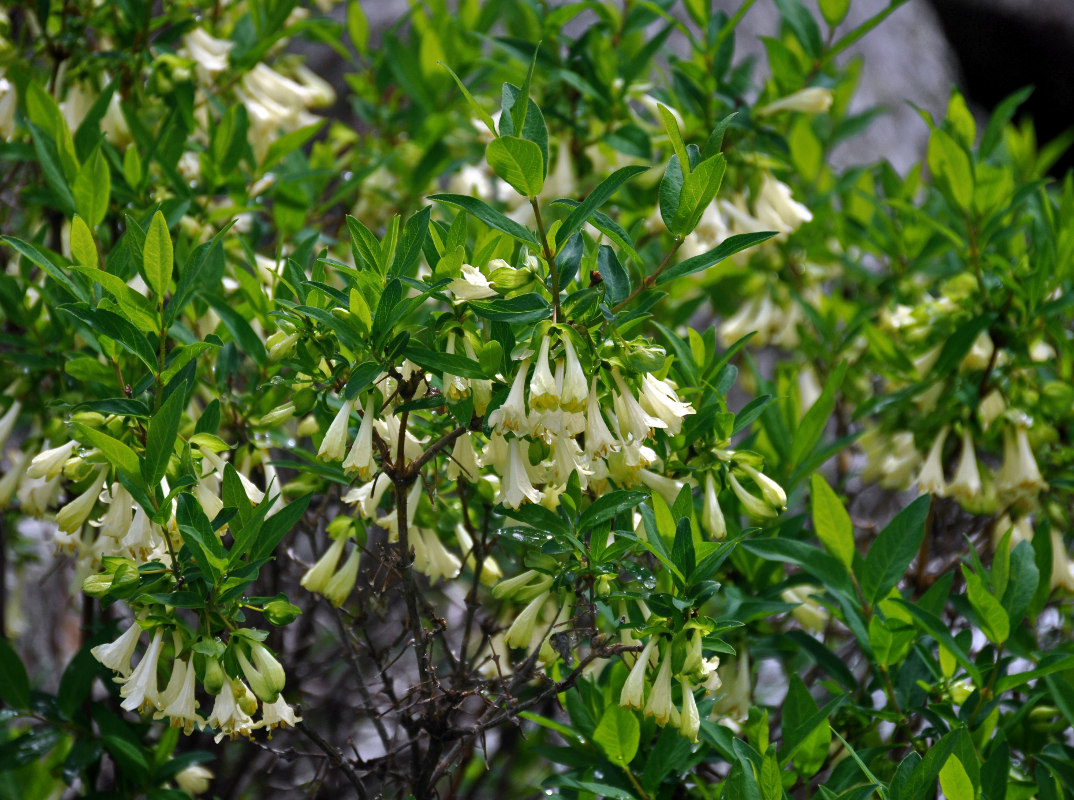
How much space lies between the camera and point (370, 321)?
3.81 feet

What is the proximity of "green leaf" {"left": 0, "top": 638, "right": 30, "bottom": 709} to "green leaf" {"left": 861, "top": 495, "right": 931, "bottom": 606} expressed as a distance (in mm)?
1458

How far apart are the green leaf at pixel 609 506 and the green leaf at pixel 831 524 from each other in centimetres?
40

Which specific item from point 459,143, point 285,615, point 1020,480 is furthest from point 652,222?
point 285,615

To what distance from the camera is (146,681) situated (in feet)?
3.79

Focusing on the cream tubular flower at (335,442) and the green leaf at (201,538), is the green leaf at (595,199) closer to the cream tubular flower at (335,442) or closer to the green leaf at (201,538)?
the cream tubular flower at (335,442)

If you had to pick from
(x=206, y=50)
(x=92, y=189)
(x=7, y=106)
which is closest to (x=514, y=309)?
(x=92, y=189)

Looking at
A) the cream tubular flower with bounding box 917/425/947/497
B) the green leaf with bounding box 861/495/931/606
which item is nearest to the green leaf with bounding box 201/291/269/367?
the green leaf with bounding box 861/495/931/606

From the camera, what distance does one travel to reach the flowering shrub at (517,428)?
45.3 inches

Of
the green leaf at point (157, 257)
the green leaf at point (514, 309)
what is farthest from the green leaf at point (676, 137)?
the green leaf at point (157, 257)

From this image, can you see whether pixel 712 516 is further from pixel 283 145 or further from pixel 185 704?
pixel 283 145

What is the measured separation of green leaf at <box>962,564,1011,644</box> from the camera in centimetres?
138

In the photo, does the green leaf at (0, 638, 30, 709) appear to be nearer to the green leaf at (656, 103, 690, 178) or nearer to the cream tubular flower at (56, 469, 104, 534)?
the cream tubular flower at (56, 469, 104, 534)

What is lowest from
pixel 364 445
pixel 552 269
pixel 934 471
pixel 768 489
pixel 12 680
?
pixel 12 680

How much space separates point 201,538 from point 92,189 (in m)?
0.75
